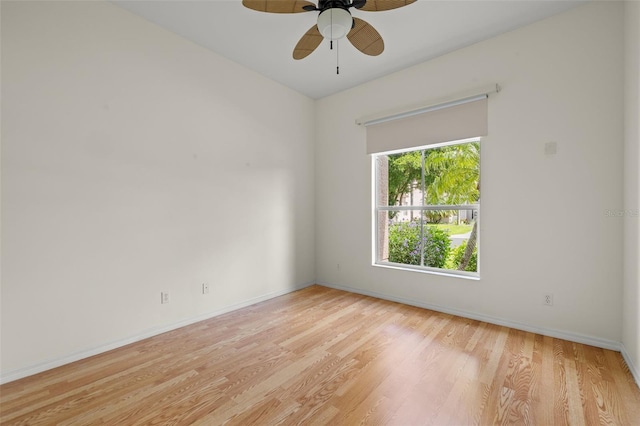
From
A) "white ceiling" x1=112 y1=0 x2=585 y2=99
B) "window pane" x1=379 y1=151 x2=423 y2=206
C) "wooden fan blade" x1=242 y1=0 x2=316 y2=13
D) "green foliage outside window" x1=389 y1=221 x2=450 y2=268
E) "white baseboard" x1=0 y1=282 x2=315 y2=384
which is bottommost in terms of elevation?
"white baseboard" x1=0 y1=282 x2=315 y2=384

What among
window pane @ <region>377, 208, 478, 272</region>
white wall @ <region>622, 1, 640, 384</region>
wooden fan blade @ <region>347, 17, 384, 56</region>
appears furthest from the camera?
window pane @ <region>377, 208, 478, 272</region>

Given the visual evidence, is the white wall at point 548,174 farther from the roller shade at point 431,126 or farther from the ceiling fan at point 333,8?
the ceiling fan at point 333,8

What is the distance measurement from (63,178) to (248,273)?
209 cm

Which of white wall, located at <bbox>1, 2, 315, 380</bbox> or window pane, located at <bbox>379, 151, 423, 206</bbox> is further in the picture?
window pane, located at <bbox>379, 151, 423, 206</bbox>

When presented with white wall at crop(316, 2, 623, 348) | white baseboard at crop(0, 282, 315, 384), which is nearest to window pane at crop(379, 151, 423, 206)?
white wall at crop(316, 2, 623, 348)

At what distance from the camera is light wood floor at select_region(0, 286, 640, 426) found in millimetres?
1685

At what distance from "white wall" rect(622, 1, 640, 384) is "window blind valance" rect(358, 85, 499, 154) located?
1.04 meters

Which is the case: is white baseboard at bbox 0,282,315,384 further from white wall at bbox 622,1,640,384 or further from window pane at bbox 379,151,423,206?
white wall at bbox 622,1,640,384

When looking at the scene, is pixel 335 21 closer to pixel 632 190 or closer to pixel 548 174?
pixel 548 174

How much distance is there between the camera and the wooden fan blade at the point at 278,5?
189cm

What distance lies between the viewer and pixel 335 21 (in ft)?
6.42

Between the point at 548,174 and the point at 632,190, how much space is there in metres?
0.62

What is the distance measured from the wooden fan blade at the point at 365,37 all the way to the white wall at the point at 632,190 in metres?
1.80

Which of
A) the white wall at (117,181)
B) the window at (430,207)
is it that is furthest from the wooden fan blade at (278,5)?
the window at (430,207)
